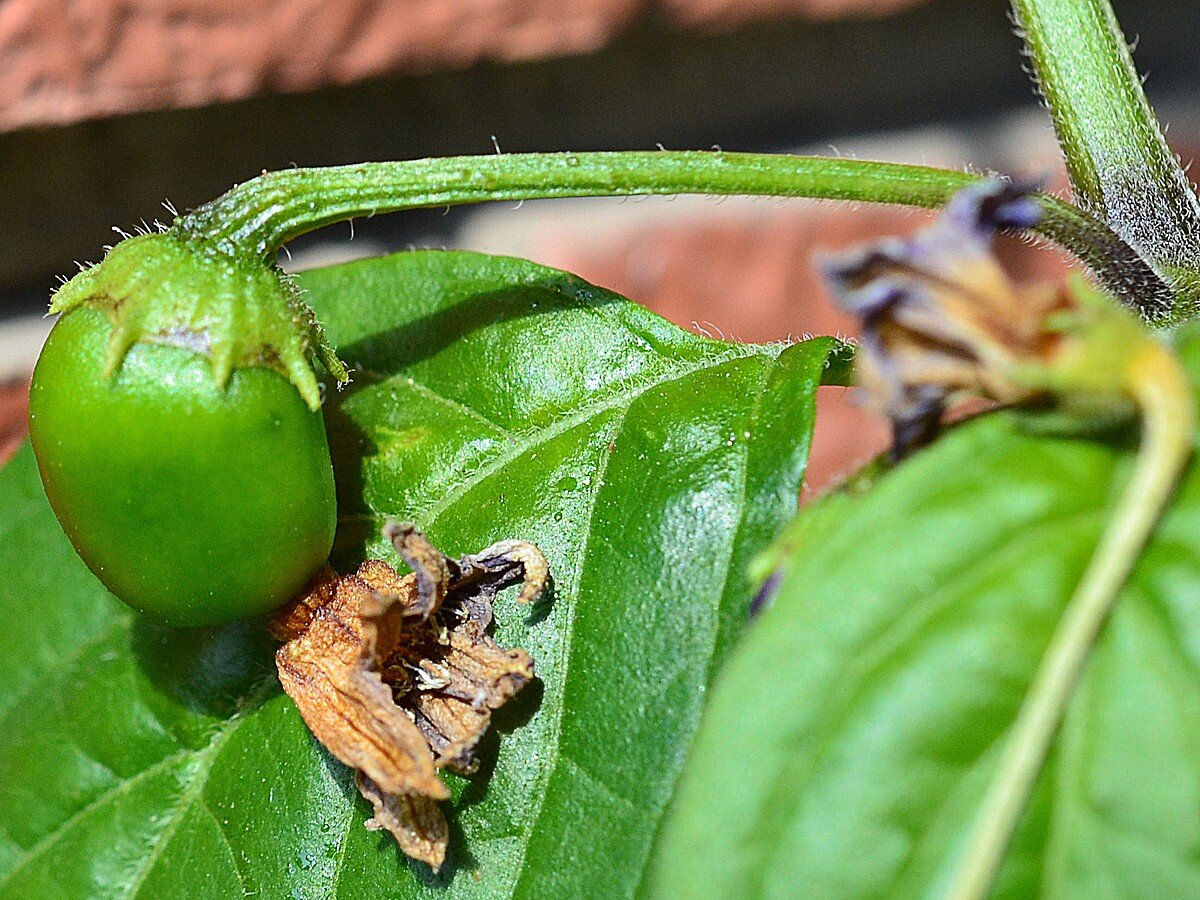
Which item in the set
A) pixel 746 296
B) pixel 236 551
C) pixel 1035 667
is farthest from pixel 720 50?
pixel 1035 667

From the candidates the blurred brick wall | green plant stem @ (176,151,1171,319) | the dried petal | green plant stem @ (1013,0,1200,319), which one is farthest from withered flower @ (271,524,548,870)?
the blurred brick wall

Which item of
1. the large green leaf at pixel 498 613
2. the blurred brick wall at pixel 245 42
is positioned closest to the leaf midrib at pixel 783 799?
the large green leaf at pixel 498 613

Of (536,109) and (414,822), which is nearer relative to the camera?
(414,822)

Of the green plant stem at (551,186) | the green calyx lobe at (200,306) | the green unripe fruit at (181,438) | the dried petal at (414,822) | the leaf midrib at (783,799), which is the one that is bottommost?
the dried petal at (414,822)

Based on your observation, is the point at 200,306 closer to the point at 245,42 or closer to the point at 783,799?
the point at 783,799

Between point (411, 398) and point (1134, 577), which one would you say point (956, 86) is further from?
point (1134, 577)

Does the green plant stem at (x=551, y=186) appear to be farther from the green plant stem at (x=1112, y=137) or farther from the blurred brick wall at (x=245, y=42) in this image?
the blurred brick wall at (x=245, y=42)

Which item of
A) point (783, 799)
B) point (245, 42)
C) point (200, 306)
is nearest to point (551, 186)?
point (200, 306)
